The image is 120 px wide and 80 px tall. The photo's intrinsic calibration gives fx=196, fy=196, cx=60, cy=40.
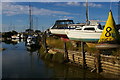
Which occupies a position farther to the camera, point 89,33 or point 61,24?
point 61,24

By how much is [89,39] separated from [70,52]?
4.94 m

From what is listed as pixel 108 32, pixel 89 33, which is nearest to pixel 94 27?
pixel 89 33

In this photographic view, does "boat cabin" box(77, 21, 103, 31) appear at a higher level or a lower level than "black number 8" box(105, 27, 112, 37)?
higher

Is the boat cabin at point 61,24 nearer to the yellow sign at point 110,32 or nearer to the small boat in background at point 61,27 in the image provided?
the small boat in background at point 61,27

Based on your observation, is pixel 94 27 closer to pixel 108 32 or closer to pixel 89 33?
pixel 89 33

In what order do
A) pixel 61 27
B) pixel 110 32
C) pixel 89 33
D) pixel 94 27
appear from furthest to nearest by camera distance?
pixel 61 27, pixel 94 27, pixel 89 33, pixel 110 32

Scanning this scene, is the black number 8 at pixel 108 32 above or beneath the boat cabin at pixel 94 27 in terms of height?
beneath

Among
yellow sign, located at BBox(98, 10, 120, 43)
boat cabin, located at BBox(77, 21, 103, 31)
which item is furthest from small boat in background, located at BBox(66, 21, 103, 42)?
yellow sign, located at BBox(98, 10, 120, 43)

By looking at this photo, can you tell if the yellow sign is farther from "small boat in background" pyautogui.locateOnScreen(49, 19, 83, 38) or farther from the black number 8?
"small boat in background" pyautogui.locateOnScreen(49, 19, 83, 38)

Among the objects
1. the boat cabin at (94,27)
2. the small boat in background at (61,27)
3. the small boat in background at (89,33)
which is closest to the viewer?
the small boat in background at (89,33)

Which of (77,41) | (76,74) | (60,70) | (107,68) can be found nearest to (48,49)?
(77,41)

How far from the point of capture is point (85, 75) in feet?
62.1

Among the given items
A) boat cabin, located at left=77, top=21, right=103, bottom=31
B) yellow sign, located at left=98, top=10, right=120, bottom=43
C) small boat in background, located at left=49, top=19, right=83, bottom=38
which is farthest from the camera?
small boat in background, located at left=49, top=19, right=83, bottom=38

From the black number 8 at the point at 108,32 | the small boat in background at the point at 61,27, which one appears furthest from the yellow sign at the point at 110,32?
the small boat in background at the point at 61,27
